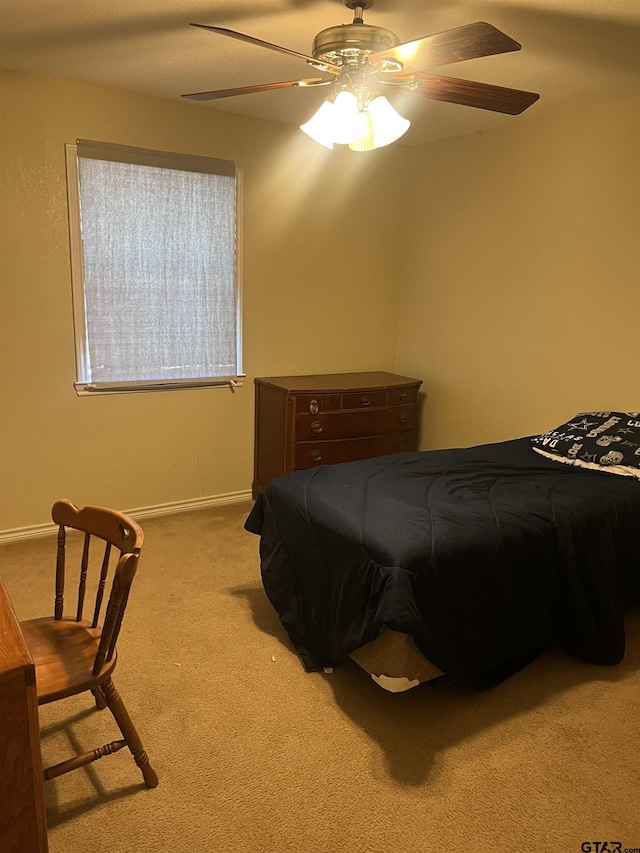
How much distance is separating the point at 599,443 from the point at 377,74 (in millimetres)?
1927

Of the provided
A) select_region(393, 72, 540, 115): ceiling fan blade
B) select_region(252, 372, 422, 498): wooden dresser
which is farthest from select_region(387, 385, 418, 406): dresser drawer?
select_region(393, 72, 540, 115): ceiling fan blade

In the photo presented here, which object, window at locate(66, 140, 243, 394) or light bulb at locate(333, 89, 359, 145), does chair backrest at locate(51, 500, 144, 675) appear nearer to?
light bulb at locate(333, 89, 359, 145)

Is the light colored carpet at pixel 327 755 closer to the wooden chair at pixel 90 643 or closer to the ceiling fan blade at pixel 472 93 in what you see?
the wooden chair at pixel 90 643

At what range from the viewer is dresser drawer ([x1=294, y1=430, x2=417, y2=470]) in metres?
3.71

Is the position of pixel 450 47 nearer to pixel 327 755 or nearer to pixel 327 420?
pixel 327 755

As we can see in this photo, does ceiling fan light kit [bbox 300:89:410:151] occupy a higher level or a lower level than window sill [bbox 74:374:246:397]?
higher

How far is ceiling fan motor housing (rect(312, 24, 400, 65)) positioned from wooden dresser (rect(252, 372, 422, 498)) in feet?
6.43

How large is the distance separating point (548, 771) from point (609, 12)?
2531mm

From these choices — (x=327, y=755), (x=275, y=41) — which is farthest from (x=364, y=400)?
(x=327, y=755)

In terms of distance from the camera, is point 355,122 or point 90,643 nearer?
point 90,643

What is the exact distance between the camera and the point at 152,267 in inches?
138

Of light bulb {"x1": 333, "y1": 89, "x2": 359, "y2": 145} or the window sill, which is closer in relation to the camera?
light bulb {"x1": 333, "y1": 89, "x2": 359, "y2": 145}

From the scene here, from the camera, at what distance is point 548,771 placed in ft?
6.19

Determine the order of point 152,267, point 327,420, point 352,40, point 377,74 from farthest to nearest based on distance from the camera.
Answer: point 327,420 → point 152,267 → point 377,74 → point 352,40
